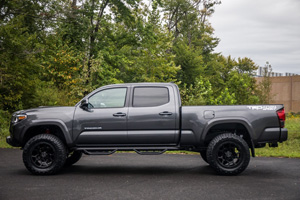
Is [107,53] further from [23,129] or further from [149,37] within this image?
[23,129]

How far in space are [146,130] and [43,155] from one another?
231 centimetres

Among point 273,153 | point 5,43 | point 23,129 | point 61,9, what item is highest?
point 61,9

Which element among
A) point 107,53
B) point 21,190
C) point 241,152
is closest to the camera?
point 21,190

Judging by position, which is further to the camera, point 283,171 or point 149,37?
point 149,37

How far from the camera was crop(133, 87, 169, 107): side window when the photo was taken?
27.0ft

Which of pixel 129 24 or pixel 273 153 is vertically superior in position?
pixel 129 24

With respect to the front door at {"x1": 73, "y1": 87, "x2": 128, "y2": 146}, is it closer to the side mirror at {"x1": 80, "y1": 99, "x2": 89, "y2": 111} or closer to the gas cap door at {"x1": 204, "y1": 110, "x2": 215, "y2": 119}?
the side mirror at {"x1": 80, "y1": 99, "x2": 89, "y2": 111}

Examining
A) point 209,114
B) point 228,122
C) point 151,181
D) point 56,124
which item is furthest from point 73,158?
point 228,122

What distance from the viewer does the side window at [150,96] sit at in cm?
823

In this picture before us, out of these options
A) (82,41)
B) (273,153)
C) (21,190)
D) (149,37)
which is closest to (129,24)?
(149,37)

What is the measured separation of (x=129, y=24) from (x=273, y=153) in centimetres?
1811

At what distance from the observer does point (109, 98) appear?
834cm

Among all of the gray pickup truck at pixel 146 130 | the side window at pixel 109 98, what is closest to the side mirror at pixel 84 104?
the gray pickup truck at pixel 146 130

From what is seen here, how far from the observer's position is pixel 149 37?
27453 mm
